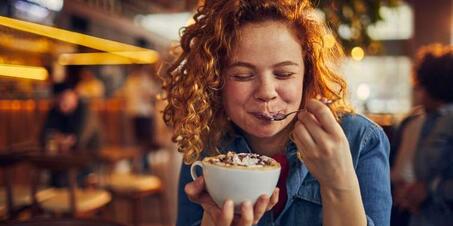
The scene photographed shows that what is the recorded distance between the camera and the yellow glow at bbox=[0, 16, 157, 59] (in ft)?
8.79

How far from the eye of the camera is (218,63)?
1110 millimetres

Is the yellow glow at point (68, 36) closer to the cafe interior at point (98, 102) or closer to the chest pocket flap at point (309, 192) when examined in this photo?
the cafe interior at point (98, 102)

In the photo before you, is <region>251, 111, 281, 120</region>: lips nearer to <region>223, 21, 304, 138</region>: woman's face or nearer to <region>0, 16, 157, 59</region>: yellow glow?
<region>223, 21, 304, 138</region>: woman's face

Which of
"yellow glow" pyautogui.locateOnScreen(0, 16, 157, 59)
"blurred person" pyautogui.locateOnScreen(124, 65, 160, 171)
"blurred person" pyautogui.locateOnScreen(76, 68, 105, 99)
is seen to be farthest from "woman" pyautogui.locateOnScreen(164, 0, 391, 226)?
"blurred person" pyautogui.locateOnScreen(76, 68, 105, 99)

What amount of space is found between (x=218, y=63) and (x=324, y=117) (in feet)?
1.25

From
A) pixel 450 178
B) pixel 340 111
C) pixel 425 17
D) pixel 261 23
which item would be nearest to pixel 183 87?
pixel 261 23

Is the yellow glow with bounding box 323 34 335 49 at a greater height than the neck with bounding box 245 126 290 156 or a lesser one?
greater

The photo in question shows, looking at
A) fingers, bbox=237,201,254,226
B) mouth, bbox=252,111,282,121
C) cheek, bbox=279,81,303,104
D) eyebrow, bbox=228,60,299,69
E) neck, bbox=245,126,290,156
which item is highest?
eyebrow, bbox=228,60,299,69

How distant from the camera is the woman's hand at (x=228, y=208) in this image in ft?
2.65

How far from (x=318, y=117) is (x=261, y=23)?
310mm

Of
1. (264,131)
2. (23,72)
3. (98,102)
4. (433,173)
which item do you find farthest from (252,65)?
(98,102)

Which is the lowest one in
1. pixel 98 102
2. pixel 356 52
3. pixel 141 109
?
pixel 141 109

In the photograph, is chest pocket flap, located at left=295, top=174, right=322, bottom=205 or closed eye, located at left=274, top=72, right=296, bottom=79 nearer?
closed eye, located at left=274, top=72, right=296, bottom=79

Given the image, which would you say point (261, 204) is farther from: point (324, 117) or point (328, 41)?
point (328, 41)
